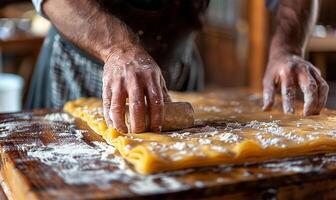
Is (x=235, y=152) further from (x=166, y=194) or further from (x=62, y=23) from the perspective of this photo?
(x=62, y=23)

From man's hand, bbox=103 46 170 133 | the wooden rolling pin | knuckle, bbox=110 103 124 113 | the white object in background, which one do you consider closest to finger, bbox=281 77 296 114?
the wooden rolling pin

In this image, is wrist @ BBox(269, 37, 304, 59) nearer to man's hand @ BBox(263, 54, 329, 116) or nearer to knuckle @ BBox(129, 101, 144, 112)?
man's hand @ BBox(263, 54, 329, 116)

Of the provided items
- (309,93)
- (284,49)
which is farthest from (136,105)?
(284,49)

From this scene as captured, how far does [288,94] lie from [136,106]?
575mm

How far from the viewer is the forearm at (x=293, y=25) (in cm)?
168

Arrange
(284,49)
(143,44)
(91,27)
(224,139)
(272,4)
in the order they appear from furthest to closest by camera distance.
Result: (272,4)
(143,44)
(284,49)
(91,27)
(224,139)

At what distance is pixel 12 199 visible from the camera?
1090 millimetres

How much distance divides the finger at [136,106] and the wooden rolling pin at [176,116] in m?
0.05

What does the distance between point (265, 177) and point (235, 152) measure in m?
0.10

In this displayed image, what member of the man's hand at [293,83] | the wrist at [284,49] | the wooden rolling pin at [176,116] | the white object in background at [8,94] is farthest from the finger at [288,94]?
the white object in background at [8,94]

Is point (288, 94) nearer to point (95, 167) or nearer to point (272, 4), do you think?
point (272, 4)

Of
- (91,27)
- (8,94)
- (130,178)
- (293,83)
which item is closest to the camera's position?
(130,178)

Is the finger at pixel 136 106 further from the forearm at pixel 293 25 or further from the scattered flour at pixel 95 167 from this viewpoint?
the forearm at pixel 293 25

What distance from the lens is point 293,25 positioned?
5.78 feet
